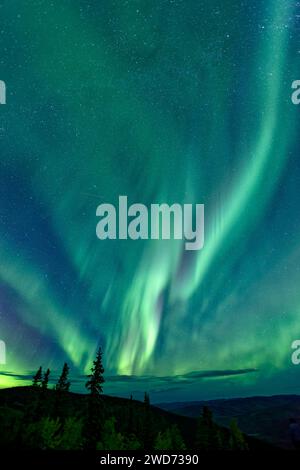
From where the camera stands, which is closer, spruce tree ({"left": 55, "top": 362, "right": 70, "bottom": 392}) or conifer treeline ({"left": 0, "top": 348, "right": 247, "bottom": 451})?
conifer treeline ({"left": 0, "top": 348, "right": 247, "bottom": 451})

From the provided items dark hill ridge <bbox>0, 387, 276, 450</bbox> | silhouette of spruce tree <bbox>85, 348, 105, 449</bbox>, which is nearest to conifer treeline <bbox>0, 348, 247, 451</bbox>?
silhouette of spruce tree <bbox>85, 348, 105, 449</bbox>

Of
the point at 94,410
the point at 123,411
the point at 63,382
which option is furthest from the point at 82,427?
the point at 123,411

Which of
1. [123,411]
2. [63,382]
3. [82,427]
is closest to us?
[82,427]

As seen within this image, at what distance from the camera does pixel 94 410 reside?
4022 cm

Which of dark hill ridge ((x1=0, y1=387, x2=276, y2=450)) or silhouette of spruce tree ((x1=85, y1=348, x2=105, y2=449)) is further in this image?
dark hill ridge ((x1=0, y1=387, x2=276, y2=450))

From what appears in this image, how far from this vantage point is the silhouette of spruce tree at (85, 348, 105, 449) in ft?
126

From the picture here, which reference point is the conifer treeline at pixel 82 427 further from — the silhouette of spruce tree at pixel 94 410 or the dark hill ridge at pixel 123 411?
the dark hill ridge at pixel 123 411

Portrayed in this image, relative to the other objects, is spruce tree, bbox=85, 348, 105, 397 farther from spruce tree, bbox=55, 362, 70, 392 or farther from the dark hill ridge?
the dark hill ridge

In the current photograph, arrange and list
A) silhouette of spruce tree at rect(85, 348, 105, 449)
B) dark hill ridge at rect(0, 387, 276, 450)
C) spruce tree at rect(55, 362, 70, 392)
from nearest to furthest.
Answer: silhouette of spruce tree at rect(85, 348, 105, 449) < spruce tree at rect(55, 362, 70, 392) < dark hill ridge at rect(0, 387, 276, 450)

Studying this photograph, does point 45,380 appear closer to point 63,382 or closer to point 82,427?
point 63,382

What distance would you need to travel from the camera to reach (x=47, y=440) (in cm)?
4759

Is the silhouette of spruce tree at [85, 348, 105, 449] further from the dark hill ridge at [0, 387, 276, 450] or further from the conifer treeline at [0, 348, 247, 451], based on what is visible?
the dark hill ridge at [0, 387, 276, 450]

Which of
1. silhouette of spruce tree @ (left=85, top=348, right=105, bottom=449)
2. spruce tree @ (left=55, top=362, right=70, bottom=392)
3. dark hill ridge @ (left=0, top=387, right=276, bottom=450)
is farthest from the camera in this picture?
dark hill ridge @ (left=0, top=387, right=276, bottom=450)
